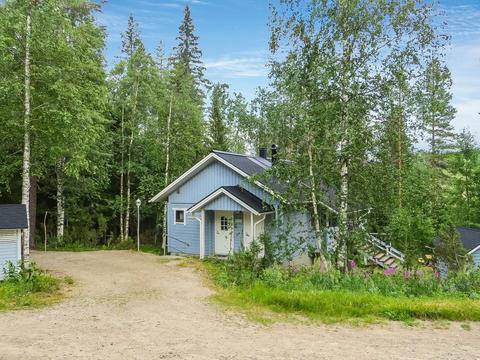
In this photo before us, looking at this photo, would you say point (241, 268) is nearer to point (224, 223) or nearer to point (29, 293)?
point (224, 223)

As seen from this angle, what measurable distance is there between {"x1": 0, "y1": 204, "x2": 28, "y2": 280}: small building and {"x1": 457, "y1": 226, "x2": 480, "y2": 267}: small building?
17296mm

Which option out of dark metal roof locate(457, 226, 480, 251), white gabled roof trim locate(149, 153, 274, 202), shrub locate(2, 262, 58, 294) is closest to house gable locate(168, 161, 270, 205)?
white gabled roof trim locate(149, 153, 274, 202)

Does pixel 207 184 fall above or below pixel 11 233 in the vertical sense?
above

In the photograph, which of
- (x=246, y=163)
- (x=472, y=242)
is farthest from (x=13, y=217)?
(x=472, y=242)

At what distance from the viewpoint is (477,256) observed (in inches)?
687

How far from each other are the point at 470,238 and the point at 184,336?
624 inches

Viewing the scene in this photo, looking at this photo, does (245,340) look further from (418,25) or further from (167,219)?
(167,219)

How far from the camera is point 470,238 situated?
17.7 meters

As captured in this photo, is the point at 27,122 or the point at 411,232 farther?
the point at 411,232

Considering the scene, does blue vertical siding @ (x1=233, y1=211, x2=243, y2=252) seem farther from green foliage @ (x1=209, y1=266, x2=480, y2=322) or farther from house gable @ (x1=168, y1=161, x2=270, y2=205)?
green foliage @ (x1=209, y1=266, x2=480, y2=322)

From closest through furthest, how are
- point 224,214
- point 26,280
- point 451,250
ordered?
point 26,280, point 451,250, point 224,214

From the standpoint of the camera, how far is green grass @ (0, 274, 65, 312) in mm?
9086

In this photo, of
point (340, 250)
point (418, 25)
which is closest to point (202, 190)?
point (340, 250)

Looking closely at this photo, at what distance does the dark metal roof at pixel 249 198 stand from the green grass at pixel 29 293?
733 cm
